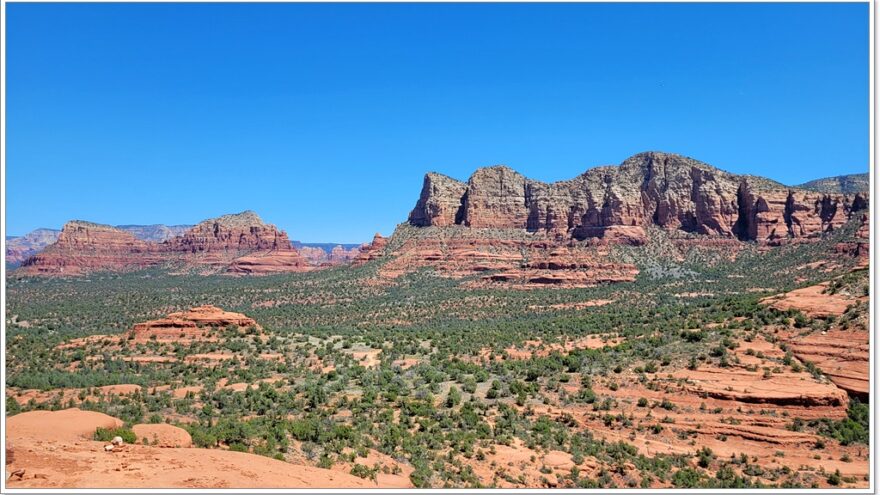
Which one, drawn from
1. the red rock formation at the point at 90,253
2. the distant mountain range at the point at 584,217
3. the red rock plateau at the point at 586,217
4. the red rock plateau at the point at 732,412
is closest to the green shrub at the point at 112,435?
the red rock plateau at the point at 732,412

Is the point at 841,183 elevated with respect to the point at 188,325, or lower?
elevated

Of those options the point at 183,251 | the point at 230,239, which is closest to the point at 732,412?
the point at 230,239

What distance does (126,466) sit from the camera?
12523mm

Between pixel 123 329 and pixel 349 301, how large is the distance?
33195 mm

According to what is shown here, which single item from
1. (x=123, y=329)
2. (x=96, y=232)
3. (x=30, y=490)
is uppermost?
(x=96, y=232)

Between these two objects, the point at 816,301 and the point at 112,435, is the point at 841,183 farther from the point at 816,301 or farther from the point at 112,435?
the point at 112,435

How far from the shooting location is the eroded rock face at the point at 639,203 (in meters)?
109

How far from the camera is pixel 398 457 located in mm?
19938

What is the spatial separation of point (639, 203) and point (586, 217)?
1120cm

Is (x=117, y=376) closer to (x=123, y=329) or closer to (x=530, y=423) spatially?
(x=530, y=423)

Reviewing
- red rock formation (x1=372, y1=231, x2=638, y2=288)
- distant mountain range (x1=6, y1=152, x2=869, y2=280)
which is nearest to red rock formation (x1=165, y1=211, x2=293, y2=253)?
distant mountain range (x1=6, y1=152, x2=869, y2=280)

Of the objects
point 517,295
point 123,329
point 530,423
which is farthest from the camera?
point 517,295

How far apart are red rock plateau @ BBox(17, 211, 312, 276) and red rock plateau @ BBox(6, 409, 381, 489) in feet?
464

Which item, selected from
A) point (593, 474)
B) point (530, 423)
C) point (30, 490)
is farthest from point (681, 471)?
point (30, 490)
